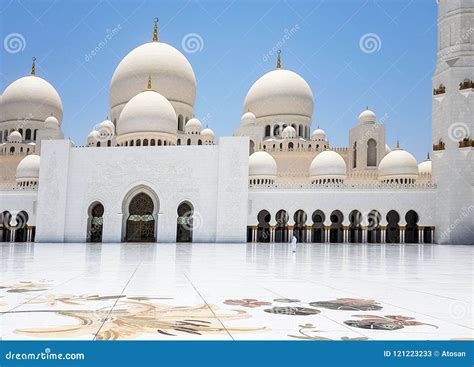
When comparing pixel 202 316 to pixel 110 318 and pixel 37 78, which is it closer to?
pixel 110 318

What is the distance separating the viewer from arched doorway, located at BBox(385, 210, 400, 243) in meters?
24.0

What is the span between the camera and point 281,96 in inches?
1171

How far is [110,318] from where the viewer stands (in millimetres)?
3135

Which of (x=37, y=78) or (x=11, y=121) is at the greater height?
(x=37, y=78)

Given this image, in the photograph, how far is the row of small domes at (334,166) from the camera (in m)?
24.6

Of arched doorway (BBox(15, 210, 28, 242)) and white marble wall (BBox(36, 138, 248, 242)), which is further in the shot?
arched doorway (BBox(15, 210, 28, 242))

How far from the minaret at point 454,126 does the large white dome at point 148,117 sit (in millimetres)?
12094

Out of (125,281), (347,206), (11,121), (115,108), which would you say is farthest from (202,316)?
(11,121)

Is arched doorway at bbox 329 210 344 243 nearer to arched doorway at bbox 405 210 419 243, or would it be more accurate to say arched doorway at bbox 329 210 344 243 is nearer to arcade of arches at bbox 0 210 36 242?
arched doorway at bbox 405 210 419 243

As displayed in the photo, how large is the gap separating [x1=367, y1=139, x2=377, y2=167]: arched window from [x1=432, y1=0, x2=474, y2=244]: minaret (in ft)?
17.1

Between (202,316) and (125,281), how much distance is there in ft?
7.82

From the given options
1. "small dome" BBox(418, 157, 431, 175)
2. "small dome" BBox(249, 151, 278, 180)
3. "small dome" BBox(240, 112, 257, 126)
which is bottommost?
"small dome" BBox(249, 151, 278, 180)

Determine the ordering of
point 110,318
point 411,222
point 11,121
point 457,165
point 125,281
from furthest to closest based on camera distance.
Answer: point 11,121 < point 411,222 < point 457,165 < point 125,281 < point 110,318

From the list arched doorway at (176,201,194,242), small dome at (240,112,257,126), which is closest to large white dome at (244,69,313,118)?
small dome at (240,112,257,126)
